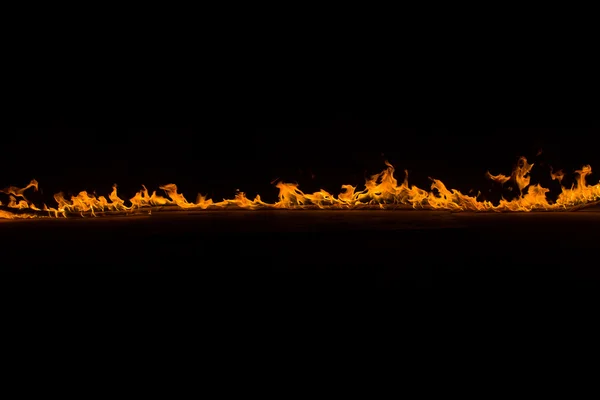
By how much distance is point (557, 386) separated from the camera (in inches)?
93.2

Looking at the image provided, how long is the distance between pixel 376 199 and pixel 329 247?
13.3ft

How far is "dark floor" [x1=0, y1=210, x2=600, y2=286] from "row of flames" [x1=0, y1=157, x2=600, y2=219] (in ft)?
2.63

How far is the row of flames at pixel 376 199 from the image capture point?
339 inches

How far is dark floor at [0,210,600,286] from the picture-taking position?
162 inches

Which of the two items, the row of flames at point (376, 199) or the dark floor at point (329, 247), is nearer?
the dark floor at point (329, 247)

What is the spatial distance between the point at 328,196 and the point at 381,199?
A: 80cm

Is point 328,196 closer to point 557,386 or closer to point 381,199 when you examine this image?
point 381,199

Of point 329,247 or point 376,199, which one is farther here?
point 376,199

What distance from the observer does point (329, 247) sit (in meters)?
5.16

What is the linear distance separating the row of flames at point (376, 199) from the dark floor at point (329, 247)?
0.80 m

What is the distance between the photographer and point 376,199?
9.09m

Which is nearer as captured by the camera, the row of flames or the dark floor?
the dark floor

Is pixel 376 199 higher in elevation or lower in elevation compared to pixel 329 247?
higher

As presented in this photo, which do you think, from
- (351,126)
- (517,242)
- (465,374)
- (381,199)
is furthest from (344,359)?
(351,126)
